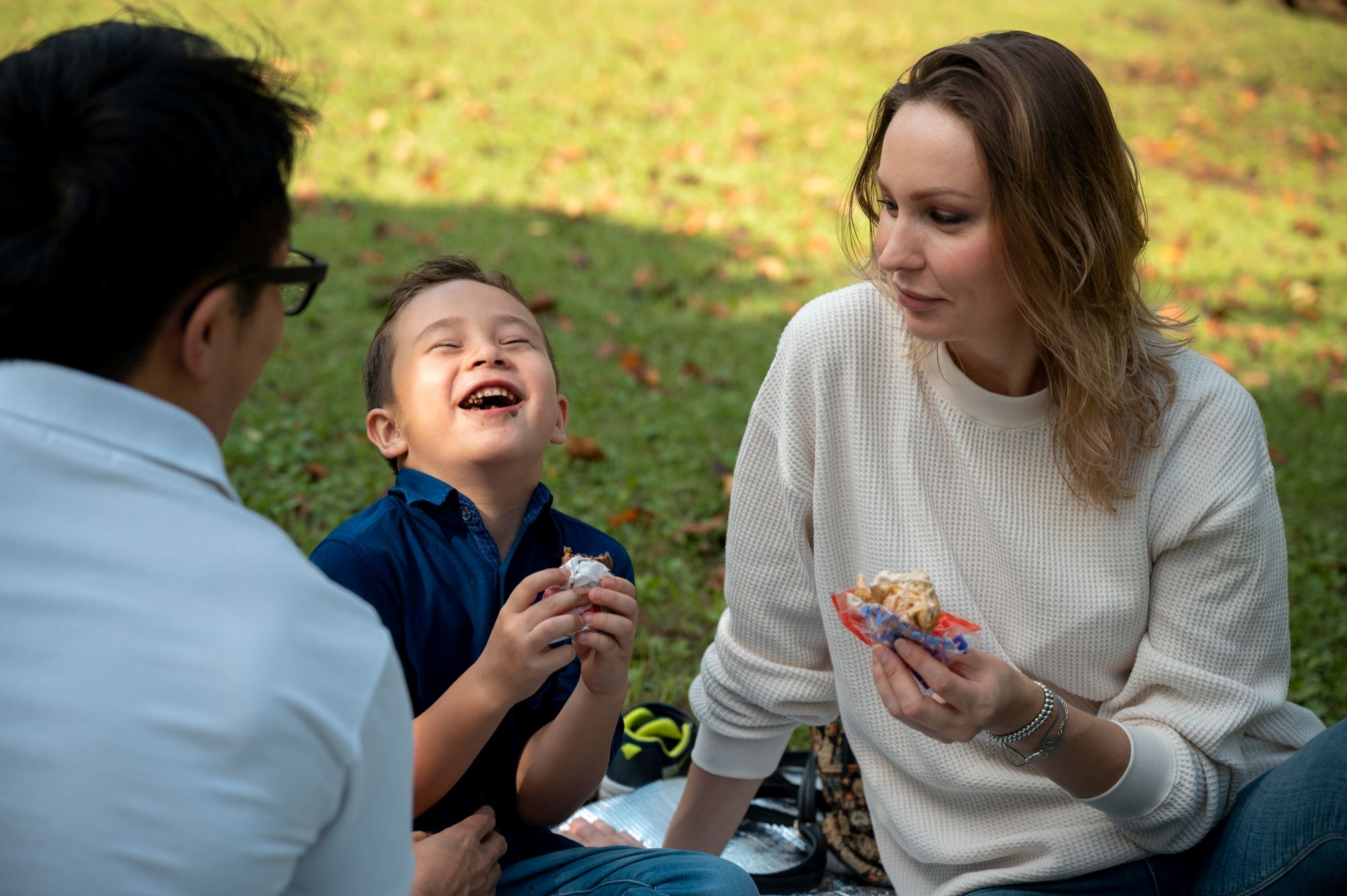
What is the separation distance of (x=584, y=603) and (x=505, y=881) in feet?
1.83

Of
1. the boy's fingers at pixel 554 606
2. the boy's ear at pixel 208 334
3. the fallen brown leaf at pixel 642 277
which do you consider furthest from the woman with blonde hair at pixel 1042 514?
the fallen brown leaf at pixel 642 277

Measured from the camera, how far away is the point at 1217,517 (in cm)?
221

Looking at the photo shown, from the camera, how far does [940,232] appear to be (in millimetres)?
2188

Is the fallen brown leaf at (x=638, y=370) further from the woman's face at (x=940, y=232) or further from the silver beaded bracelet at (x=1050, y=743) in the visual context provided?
the silver beaded bracelet at (x=1050, y=743)

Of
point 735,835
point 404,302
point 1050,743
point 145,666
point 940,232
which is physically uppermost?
point 940,232

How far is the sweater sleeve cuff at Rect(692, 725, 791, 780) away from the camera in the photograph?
104 inches

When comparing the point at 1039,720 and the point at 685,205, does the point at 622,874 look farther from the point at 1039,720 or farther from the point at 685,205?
the point at 685,205

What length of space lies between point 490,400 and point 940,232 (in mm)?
891

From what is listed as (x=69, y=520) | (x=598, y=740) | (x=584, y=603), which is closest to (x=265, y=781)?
(x=69, y=520)

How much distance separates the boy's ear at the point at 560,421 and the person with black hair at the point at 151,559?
3.21 ft

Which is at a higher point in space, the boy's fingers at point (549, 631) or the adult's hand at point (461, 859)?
the boy's fingers at point (549, 631)

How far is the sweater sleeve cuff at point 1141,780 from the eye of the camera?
2.15 metres

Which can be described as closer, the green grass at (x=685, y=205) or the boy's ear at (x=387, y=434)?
the boy's ear at (x=387, y=434)

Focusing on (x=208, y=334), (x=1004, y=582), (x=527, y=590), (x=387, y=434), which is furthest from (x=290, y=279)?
(x=1004, y=582)
